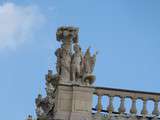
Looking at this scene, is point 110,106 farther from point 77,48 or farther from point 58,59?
point 58,59

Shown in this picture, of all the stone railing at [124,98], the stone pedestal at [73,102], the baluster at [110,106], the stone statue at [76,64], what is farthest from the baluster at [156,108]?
the stone statue at [76,64]

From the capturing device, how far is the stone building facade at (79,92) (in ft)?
57.4

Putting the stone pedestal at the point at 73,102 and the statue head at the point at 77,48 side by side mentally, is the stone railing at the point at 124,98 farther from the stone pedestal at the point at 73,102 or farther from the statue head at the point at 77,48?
the statue head at the point at 77,48

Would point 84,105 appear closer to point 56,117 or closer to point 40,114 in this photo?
point 56,117

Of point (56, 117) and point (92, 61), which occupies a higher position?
point (92, 61)

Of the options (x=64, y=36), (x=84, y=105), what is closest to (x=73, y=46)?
(x=64, y=36)

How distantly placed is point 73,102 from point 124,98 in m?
1.43

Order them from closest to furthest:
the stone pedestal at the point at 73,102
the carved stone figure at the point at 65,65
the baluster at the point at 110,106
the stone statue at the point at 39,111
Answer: the stone pedestal at the point at 73,102
the baluster at the point at 110,106
the carved stone figure at the point at 65,65
the stone statue at the point at 39,111

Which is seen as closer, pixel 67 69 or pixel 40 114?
pixel 67 69

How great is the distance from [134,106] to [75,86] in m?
1.72

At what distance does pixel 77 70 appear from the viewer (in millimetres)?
17906

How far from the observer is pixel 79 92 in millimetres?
17578

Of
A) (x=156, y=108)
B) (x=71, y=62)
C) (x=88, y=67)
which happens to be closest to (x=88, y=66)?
(x=88, y=67)

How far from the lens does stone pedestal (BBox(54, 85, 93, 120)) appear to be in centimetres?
1738
